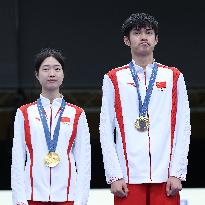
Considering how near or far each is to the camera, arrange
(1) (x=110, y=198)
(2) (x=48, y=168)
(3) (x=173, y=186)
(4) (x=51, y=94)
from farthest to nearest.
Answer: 1. (1) (x=110, y=198)
2. (4) (x=51, y=94)
3. (2) (x=48, y=168)
4. (3) (x=173, y=186)

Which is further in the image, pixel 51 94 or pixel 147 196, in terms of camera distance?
pixel 51 94

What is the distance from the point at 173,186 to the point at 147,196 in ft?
0.53

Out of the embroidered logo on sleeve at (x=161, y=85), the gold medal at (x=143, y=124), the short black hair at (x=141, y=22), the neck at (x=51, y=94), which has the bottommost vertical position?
the gold medal at (x=143, y=124)

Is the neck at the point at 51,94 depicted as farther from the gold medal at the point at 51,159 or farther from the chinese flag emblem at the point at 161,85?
the chinese flag emblem at the point at 161,85

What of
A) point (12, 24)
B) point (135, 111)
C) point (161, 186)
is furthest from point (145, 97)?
point (12, 24)

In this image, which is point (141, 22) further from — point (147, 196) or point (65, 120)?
point (147, 196)

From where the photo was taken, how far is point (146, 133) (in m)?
3.77

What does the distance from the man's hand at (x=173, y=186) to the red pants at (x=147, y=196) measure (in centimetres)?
3

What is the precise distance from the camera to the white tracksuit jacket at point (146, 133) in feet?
12.3

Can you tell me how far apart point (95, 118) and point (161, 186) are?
7508 millimetres

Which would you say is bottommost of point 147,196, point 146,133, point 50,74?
point 147,196

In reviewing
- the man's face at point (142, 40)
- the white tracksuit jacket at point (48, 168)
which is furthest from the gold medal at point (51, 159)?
the man's face at point (142, 40)

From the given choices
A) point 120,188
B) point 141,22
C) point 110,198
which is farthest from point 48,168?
point 110,198

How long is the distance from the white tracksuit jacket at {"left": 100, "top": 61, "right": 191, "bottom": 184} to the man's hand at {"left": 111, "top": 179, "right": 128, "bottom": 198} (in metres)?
0.02
